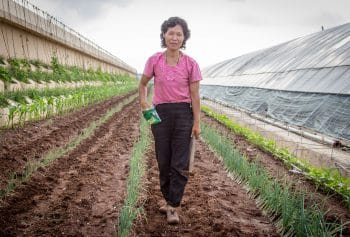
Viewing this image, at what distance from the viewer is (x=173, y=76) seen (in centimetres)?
270

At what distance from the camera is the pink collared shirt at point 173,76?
2.71 meters

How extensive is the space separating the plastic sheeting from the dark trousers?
15.6ft

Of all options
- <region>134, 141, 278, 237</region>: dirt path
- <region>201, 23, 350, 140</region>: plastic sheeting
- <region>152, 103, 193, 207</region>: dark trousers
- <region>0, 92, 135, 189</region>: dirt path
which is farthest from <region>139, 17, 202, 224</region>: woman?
<region>201, 23, 350, 140</region>: plastic sheeting

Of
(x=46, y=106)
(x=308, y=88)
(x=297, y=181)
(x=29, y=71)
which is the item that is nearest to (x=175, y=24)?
(x=297, y=181)

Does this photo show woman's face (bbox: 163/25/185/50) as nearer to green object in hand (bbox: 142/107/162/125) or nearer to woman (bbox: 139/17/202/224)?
woman (bbox: 139/17/202/224)

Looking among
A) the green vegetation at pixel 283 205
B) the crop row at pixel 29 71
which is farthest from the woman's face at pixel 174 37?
the crop row at pixel 29 71

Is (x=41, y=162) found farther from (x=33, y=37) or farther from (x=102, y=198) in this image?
(x=33, y=37)

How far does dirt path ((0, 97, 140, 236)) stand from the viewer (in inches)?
102

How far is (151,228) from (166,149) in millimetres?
670

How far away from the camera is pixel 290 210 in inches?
99.4

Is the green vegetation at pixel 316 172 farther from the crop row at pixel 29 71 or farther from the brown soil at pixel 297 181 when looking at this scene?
→ the crop row at pixel 29 71

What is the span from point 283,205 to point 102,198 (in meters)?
1.81

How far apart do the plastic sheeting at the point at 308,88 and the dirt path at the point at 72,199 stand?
4.56 metres

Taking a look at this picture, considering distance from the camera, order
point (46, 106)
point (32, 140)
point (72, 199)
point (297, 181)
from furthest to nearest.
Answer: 1. point (46, 106)
2. point (32, 140)
3. point (297, 181)
4. point (72, 199)
